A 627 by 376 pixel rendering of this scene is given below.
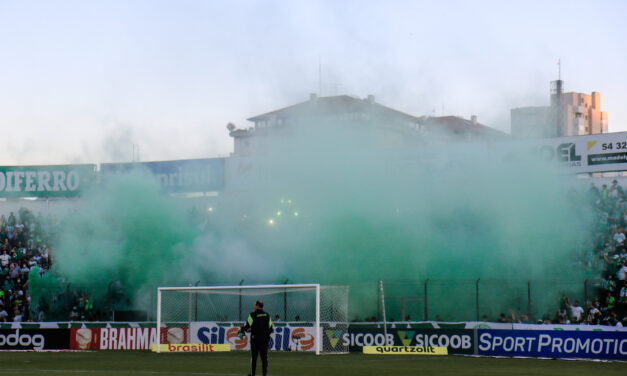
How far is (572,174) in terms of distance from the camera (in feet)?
150

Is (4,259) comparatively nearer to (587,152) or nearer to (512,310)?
(512,310)

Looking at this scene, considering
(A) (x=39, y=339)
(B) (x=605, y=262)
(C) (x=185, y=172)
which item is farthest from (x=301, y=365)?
(C) (x=185, y=172)

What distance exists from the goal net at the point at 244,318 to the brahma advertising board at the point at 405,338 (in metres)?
0.14

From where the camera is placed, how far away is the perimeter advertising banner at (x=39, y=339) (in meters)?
33.8

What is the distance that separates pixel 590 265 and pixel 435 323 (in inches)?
484

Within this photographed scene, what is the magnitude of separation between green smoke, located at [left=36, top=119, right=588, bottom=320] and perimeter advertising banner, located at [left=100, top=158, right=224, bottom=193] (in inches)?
95.0

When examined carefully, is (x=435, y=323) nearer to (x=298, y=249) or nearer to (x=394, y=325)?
(x=394, y=325)

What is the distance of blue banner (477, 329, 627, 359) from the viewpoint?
25203 millimetres

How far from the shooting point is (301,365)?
76.4 feet

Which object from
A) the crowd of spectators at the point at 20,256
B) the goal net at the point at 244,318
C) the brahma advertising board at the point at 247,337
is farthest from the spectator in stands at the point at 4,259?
the brahma advertising board at the point at 247,337

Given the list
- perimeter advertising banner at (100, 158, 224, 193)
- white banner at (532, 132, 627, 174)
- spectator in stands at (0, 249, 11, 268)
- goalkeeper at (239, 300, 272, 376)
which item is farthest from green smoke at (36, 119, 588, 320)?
goalkeeper at (239, 300, 272, 376)

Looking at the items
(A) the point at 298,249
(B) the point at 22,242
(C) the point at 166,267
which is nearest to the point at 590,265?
(A) the point at 298,249

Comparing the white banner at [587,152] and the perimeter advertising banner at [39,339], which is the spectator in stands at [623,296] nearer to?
the white banner at [587,152]

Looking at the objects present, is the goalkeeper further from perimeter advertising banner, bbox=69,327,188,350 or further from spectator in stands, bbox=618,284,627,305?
spectator in stands, bbox=618,284,627,305
